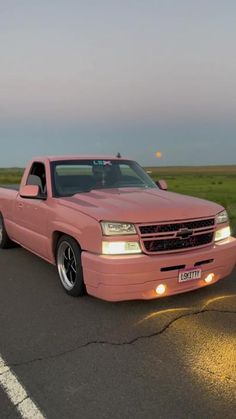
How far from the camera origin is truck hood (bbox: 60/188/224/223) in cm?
446

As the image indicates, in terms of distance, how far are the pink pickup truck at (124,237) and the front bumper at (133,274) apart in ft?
0.03

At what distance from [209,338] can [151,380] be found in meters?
0.96

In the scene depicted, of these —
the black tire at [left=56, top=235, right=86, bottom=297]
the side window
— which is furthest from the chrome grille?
the side window

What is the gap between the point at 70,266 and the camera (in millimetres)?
5258

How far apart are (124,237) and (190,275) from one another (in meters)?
0.87

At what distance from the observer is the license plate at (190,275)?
4.50 m

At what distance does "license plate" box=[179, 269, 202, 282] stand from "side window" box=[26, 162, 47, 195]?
95.2 inches

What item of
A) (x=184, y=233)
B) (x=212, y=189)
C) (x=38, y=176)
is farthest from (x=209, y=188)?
(x=184, y=233)

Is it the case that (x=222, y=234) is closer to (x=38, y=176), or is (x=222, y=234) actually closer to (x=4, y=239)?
(x=38, y=176)

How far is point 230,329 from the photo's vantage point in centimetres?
417

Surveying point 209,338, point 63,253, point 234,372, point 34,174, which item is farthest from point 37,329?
point 34,174

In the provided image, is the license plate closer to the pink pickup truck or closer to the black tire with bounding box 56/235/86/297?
the pink pickup truck

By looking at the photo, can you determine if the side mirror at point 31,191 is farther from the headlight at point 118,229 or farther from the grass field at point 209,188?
the grass field at point 209,188

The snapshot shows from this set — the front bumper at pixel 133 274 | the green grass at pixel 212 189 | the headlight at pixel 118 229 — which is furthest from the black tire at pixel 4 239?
the green grass at pixel 212 189
